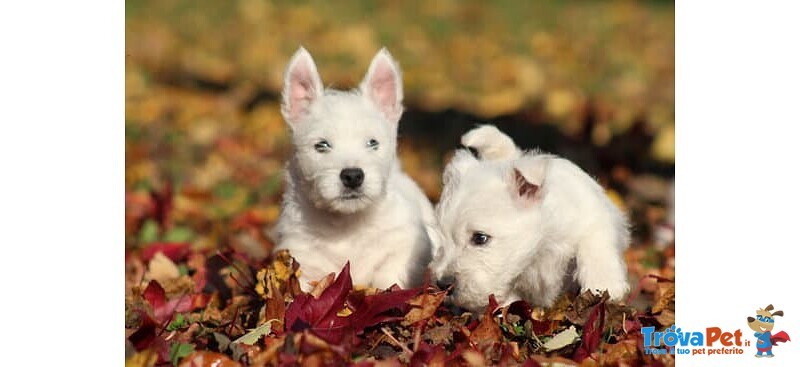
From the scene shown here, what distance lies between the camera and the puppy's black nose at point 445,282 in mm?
4684

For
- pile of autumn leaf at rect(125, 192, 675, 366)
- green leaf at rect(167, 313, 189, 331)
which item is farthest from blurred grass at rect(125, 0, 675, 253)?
pile of autumn leaf at rect(125, 192, 675, 366)

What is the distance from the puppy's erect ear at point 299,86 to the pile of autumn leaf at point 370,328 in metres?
0.85

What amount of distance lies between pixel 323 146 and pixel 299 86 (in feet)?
1.49

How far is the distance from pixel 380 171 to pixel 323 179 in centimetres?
31

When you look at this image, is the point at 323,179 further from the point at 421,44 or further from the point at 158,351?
the point at 421,44

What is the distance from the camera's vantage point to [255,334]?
4414 millimetres

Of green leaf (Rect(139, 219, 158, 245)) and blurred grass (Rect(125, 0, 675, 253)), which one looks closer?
green leaf (Rect(139, 219, 158, 245))

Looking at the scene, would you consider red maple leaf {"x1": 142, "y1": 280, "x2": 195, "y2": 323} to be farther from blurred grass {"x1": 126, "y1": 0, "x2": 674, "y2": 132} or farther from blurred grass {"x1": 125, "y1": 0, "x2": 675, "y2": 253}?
blurred grass {"x1": 126, "y1": 0, "x2": 674, "y2": 132}

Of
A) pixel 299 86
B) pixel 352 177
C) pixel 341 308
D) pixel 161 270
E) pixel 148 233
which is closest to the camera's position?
pixel 341 308

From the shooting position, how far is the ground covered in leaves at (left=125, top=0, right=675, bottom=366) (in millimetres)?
4387

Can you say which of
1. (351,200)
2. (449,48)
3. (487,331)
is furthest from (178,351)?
(449,48)

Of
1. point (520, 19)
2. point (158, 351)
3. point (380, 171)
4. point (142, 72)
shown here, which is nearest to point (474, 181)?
point (380, 171)

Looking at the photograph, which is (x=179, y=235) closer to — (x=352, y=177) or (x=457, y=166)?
(x=352, y=177)
